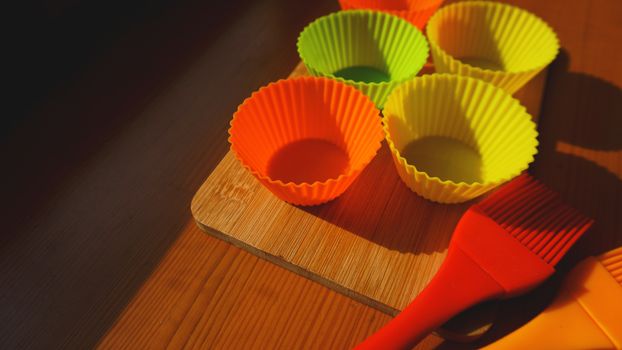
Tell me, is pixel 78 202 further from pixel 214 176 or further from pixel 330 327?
pixel 330 327

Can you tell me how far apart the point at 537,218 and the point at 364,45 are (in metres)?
0.32

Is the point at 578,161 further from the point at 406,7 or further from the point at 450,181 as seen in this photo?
the point at 406,7

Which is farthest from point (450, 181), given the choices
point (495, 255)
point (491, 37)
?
point (491, 37)

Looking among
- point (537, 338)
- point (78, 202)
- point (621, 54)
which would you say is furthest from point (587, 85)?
point (78, 202)

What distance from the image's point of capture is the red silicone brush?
376 millimetres

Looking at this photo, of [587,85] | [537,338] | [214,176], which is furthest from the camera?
[587,85]

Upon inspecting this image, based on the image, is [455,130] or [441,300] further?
[455,130]

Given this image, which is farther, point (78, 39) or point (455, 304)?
point (78, 39)

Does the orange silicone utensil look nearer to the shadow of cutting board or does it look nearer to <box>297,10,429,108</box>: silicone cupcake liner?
the shadow of cutting board

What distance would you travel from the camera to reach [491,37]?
0.62m

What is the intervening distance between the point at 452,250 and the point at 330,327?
0.44 ft

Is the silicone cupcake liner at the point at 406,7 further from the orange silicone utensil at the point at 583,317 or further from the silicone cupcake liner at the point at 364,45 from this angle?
the orange silicone utensil at the point at 583,317

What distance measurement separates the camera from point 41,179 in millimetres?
534

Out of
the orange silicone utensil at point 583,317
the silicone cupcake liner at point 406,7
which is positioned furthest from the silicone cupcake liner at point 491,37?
the orange silicone utensil at point 583,317
